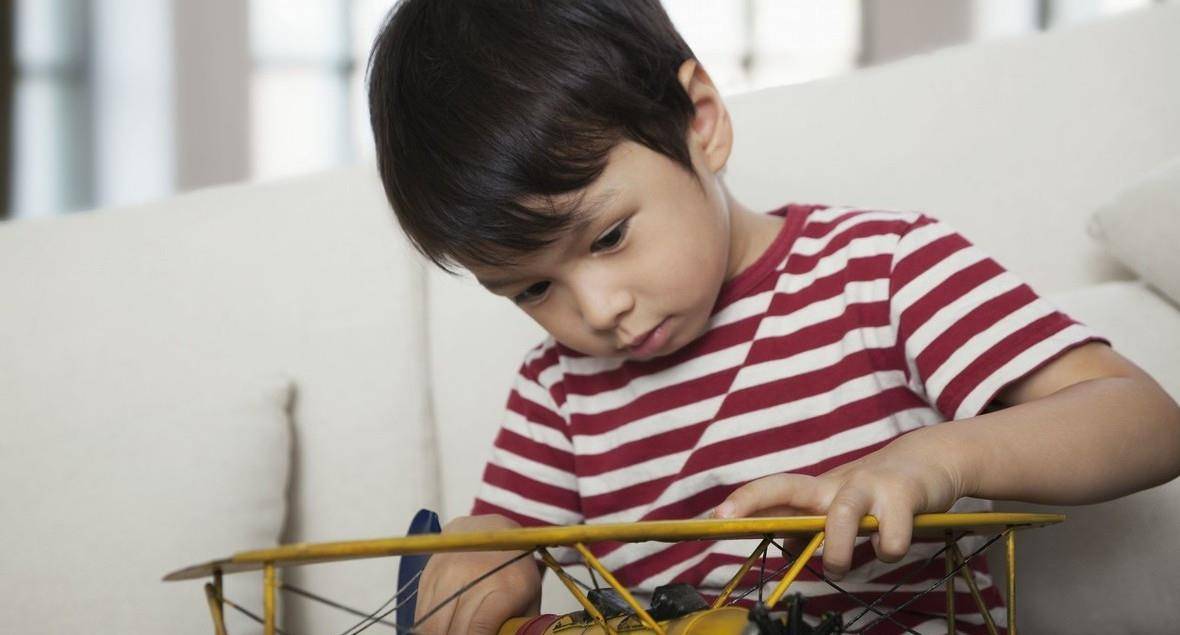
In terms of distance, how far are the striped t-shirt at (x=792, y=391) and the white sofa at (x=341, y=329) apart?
16 cm

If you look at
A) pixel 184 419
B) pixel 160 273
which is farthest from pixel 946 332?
pixel 160 273

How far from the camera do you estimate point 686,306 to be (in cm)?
77

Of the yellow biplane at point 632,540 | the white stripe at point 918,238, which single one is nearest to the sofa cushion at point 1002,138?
the white stripe at point 918,238

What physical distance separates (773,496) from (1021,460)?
16 cm

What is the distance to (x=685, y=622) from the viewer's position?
0.39m

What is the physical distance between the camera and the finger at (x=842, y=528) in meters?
0.45

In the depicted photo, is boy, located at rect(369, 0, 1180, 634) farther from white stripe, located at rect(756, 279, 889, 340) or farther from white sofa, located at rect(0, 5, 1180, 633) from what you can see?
white sofa, located at rect(0, 5, 1180, 633)

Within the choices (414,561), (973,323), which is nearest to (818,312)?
(973,323)

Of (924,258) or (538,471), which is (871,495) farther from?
(538,471)

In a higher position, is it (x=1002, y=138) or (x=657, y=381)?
(x=1002, y=138)

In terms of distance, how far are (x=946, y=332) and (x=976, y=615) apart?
20cm

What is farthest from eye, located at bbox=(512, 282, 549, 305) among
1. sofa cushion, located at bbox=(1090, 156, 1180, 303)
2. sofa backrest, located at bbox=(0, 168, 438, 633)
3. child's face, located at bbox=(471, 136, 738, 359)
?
sofa cushion, located at bbox=(1090, 156, 1180, 303)

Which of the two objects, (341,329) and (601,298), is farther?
(341,329)

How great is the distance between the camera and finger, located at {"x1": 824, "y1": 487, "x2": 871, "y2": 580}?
452mm
